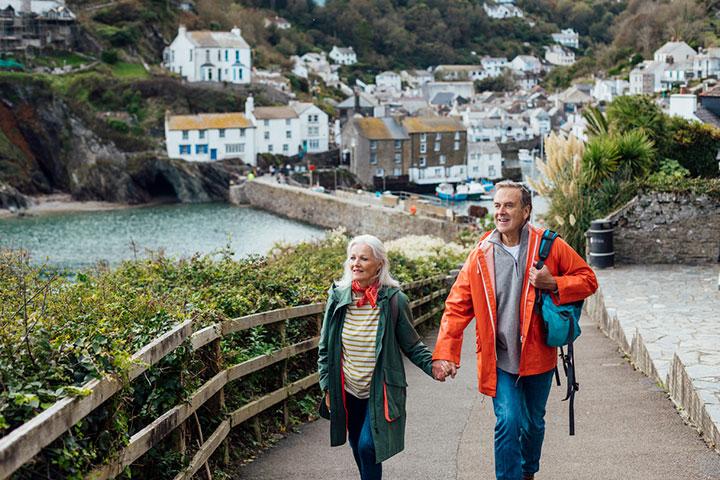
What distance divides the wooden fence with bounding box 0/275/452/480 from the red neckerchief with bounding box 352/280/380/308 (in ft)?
3.05

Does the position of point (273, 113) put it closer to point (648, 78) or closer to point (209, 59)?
point (209, 59)

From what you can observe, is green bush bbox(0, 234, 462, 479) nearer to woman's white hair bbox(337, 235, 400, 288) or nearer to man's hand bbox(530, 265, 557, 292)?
woman's white hair bbox(337, 235, 400, 288)

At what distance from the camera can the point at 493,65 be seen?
17225cm

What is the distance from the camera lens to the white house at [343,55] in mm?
152125

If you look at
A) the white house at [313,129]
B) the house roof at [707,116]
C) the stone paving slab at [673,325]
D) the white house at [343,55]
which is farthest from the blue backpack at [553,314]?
the white house at [343,55]

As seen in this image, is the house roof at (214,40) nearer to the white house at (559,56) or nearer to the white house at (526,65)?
the white house at (526,65)

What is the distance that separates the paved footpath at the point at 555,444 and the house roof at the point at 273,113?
A: 7281 centimetres

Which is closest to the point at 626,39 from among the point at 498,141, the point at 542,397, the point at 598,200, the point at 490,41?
the point at 498,141

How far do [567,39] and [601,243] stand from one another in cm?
18560

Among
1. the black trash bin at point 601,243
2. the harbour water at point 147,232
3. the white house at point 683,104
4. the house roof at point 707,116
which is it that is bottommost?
the harbour water at point 147,232

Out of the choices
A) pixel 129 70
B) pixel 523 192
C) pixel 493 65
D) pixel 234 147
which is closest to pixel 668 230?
pixel 523 192

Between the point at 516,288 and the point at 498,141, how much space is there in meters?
95.3

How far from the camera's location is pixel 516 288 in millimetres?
5074

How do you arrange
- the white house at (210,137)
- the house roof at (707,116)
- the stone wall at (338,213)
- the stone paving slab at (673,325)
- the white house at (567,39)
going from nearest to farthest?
the stone paving slab at (673,325)
the house roof at (707,116)
the stone wall at (338,213)
the white house at (210,137)
the white house at (567,39)
